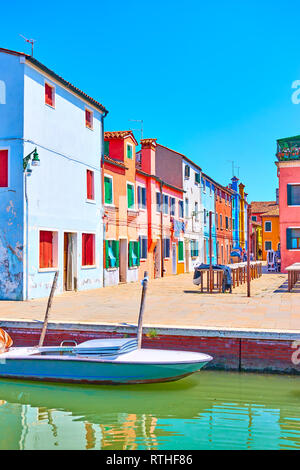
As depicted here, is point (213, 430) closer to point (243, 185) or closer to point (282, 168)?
point (282, 168)

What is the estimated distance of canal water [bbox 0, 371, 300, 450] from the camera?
6219mm

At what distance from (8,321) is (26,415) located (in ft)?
11.4

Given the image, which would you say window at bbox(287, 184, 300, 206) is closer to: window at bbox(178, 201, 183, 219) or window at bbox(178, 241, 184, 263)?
window at bbox(178, 201, 183, 219)

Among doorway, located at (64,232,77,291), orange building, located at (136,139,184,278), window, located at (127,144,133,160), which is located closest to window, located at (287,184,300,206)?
orange building, located at (136,139,184,278)

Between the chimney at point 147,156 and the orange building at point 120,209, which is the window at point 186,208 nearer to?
the chimney at point 147,156

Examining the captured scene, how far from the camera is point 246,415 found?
7145 mm

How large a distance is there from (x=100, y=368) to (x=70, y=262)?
10140mm

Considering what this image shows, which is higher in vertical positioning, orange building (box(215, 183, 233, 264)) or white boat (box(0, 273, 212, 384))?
orange building (box(215, 183, 233, 264))

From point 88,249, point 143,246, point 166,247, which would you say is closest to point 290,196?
point 166,247

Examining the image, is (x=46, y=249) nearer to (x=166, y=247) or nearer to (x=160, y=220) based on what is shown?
(x=160, y=220)

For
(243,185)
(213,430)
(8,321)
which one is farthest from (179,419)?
(243,185)

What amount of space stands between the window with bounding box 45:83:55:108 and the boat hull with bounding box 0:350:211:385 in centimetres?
1036

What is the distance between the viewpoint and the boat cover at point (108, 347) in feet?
27.9

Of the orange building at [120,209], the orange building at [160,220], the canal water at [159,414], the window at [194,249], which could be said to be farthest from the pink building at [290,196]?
the canal water at [159,414]
